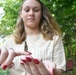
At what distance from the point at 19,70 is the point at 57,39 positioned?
231 mm

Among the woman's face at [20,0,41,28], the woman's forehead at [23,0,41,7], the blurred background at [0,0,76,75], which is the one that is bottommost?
the blurred background at [0,0,76,75]

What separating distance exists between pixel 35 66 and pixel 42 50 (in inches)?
12.0

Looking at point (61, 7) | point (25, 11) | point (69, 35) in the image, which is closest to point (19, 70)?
point (25, 11)

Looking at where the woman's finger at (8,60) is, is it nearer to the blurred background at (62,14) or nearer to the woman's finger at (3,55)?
the woman's finger at (3,55)

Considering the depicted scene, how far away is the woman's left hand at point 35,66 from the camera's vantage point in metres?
0.76

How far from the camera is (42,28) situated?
45.4 inches

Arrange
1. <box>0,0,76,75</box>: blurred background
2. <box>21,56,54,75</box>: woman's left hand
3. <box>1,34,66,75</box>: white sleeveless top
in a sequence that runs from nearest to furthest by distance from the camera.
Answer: <box>21,56,54,75</box>: woman's left hand → <box>1,34,66,75</box>: white sleeveless top → <box>0,0,76,75</box>: blurred background

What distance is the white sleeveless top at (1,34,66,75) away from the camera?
1.05 m

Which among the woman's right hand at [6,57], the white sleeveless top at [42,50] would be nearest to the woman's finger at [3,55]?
the woman's right hand at [6,57]

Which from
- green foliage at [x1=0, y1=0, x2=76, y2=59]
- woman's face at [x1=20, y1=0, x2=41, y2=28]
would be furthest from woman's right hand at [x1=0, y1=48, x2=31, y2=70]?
green foliage at [x1=0, y1=0, x2=76, y2=59]

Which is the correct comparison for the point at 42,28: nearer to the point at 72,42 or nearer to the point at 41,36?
the point at 41,36

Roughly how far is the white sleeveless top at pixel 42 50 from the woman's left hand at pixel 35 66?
243 millimetres

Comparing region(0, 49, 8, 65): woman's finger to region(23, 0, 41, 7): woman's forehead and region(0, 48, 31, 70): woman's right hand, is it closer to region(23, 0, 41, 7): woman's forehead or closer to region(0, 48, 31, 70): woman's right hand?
region(0, 48, 31, 70): woman's right hand

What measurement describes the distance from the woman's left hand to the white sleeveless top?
9.6 inches
